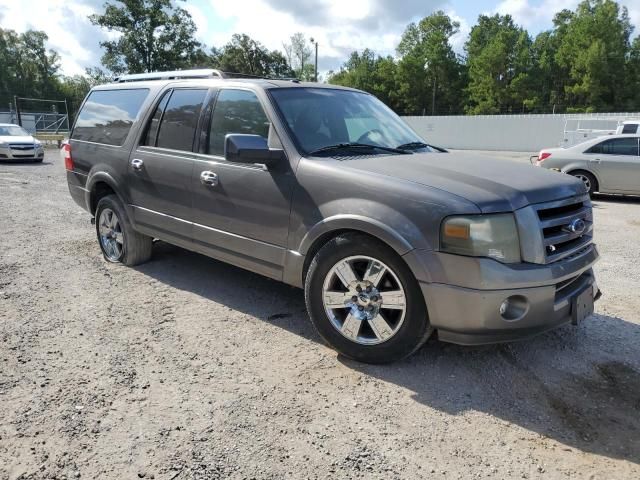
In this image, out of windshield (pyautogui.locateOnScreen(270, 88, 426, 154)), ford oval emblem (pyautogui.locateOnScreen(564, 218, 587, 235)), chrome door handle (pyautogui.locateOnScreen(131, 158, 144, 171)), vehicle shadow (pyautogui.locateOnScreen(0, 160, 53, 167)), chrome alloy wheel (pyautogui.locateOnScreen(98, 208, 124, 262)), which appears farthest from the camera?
vehicle shadow (pyautogui.locateOnScreen(0, 160, 53, 167))

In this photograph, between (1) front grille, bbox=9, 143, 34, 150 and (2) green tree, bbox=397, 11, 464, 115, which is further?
(2) green tree, bbox=397, 11, 464, 115

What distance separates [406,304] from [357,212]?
25.7 inches

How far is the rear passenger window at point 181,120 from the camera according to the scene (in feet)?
14.6

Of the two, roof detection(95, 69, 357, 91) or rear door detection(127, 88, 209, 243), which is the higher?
roof detection(95, 69, 357, 91)

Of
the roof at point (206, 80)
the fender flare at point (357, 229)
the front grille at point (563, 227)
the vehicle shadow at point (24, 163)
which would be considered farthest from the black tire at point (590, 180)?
the vehicle shadow at point (24, 163)

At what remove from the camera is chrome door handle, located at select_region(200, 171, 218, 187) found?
414 cm

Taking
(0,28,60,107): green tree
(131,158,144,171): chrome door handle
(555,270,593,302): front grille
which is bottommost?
(555,270,593,302): front grille

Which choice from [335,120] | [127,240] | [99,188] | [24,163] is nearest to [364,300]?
[335,120]

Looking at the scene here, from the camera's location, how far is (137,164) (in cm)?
489

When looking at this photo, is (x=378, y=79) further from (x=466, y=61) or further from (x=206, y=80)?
(x=206, y=80)

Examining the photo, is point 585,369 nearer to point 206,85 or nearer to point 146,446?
point 146,446

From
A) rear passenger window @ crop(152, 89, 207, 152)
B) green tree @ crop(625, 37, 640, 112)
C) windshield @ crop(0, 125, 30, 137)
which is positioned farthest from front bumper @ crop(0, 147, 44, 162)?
green tree @ crop(625, 37, 640, 112)

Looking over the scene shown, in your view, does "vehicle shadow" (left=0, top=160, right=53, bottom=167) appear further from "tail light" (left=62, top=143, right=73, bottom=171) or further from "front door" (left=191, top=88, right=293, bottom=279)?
"front door" (left=191, top=88, right=293, bottom=279)

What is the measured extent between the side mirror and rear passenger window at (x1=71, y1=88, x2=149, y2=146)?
6.51 feet
